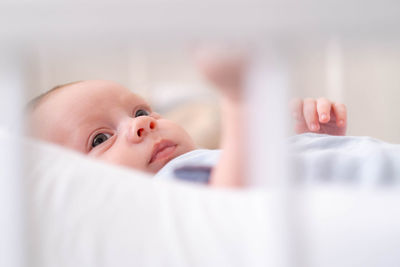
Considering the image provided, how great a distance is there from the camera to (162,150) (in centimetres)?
62

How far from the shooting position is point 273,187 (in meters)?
0.27

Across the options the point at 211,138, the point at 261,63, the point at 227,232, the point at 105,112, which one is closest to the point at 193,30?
the point at 261,63

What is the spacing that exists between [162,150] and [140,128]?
0.16ft

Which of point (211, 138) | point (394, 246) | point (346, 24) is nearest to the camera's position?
point (346, 24)

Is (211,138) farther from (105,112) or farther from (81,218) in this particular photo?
(81,218)

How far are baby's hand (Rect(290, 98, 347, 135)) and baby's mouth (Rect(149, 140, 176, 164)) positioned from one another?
0.17 m

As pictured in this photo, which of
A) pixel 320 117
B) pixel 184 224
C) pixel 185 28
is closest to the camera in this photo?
pixel 185 28

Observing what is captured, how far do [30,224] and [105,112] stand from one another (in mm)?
324

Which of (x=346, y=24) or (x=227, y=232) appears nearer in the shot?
(x=346, y=24)

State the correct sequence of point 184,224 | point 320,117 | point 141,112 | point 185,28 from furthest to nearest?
point 141,112 → point 320,117 → point 184,224 → point 185,28

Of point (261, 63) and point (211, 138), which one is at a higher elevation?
point (261, 63)

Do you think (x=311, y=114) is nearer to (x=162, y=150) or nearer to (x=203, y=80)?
(x=162, y=150)

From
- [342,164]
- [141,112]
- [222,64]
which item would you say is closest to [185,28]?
[222,64]

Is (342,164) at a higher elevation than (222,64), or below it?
below
